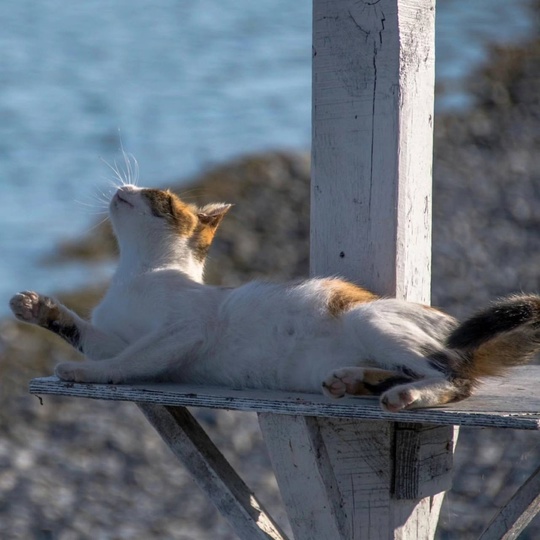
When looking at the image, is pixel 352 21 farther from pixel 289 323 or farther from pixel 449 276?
pixel 449 276

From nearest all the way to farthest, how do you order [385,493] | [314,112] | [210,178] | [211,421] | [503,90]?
1. [385,493]
2. [314,112]
3. [211,421]
4. [210,178]
5. [503,90]

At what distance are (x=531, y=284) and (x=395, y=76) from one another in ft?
13.8

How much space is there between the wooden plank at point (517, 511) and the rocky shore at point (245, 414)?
1644 millimetres

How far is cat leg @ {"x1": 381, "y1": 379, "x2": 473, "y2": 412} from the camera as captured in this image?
2.12 metres

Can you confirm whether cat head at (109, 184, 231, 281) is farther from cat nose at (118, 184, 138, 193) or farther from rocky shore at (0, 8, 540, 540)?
rocky shore at (0, 8, 540, 540)

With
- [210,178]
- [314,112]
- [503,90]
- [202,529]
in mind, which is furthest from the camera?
[503,90]

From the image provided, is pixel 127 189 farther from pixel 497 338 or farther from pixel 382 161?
pixel 497 338

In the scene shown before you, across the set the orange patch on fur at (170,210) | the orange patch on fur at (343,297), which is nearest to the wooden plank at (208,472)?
the orange patch on fur at (343,297)

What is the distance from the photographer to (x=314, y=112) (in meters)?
2.75

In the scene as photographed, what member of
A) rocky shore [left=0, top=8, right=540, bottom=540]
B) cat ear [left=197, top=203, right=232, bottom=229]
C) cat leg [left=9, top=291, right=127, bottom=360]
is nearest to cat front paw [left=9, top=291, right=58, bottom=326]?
cat leg [left=9, top=291, right=127, bottom=360]

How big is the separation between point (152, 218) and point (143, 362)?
56cm

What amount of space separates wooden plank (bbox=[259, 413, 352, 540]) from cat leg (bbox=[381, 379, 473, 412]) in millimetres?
300

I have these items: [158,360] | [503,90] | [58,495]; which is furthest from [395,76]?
[503,90]

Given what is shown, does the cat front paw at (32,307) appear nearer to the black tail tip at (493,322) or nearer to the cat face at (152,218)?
the cat face at (152,218)
